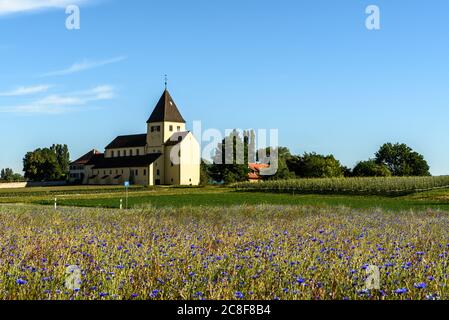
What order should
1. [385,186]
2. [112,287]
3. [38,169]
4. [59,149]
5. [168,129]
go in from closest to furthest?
[112,287], [385,186], [168,129], [38,169], [59,149]

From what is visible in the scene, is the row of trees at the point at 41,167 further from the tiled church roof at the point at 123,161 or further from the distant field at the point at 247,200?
the distant field at the point at 247,200

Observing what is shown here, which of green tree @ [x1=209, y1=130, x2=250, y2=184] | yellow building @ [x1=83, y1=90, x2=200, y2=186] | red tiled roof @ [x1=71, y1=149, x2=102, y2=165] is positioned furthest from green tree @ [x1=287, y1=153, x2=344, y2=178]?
red tiled roof @ [x1=71, y1=149, x2=102, y2=165]

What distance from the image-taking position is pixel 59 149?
164m

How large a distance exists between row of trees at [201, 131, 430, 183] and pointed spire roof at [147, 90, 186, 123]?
35.3 feet

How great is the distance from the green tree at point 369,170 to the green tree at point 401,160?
50.8ft

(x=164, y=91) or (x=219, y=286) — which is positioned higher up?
(x=164, y=91)

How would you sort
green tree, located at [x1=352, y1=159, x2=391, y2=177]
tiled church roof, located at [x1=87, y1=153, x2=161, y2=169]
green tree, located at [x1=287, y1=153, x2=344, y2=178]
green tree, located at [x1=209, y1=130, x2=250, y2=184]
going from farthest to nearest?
green tree, located at [x1=352, y1=159, x2=391, y2=177], green tree, located at [x1=287, y1=153, x2=344, y2=178], tiled church roof, located at [x1=87, y1=153, x2=161, y2=169], green tree, located at [x1=209, y1=130, x2=250, y2=184]

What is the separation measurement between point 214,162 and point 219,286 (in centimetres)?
10579

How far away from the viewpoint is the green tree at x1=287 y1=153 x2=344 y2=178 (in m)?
117

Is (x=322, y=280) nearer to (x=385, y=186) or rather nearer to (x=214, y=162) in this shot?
(x=385, y=186)

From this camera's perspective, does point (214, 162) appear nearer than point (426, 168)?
Yes

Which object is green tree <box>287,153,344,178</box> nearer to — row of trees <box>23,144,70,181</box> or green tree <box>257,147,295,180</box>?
green tree <box>257,147,295,180</box>

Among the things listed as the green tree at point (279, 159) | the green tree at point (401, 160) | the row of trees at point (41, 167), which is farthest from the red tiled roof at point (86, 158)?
the green tree at point (401, 160)

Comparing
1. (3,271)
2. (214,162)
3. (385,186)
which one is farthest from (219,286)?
(214,162)
